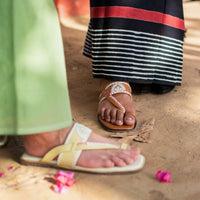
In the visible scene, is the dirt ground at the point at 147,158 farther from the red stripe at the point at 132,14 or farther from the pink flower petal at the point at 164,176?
the red stripe at the point at 132,14

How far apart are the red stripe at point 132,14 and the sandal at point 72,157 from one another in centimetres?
69

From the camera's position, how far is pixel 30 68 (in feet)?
2.91

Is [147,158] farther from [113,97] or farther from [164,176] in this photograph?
[113,97]

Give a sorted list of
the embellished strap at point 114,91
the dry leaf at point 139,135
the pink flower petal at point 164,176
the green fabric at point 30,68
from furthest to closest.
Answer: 1. the embellished strap at point 114,91
2. the dry leaf at point 139,135
3. the pink flower petal at point 164,176
4. the green fabric at point 30,68

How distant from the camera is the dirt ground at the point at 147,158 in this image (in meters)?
0.93

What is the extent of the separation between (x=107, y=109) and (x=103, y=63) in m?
0.26

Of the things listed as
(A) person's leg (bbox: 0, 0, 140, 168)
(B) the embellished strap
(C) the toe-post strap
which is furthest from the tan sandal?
(A) person's leg (bbox: 0, 0, 140, 168)

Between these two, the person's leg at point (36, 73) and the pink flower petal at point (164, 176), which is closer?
the person's leg at point (36, 73)

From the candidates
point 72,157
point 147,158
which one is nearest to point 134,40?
point 147,158

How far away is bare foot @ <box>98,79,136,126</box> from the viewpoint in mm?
1302

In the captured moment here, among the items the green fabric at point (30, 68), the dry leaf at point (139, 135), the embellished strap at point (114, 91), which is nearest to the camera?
the green fabric at point (30, 68)

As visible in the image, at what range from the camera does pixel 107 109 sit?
1366mm

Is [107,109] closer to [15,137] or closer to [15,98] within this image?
[15,137]

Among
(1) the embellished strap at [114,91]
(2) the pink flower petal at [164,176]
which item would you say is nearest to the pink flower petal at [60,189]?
(2) the pink flower petal at [164,176]
